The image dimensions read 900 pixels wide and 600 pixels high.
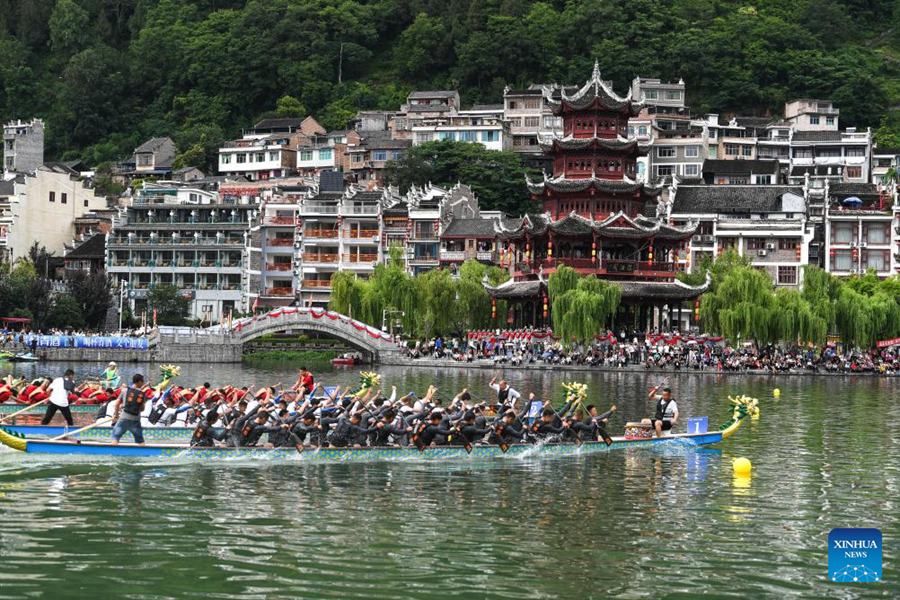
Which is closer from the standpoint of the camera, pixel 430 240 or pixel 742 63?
pixel 430 240

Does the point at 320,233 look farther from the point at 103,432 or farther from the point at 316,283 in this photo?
the point at 103,432

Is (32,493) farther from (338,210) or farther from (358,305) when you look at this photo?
(338,210)

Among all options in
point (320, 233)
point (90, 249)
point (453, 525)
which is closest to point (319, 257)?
point (320, 233)

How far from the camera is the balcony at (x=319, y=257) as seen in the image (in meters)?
113

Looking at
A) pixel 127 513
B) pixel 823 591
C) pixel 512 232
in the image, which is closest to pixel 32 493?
pixel 127 513

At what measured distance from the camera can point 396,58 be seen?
161m

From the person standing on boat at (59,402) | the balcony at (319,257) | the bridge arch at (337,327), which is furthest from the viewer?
the balcony at (319,257)

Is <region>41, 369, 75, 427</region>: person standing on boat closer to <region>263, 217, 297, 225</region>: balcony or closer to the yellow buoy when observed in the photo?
the yellow buoy

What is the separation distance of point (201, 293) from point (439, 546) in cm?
9040

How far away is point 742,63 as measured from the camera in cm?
14738

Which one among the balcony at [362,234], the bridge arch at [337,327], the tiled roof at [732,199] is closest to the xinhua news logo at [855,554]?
the bridge arch at [337,327]

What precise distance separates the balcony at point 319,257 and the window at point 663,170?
33.4 metres

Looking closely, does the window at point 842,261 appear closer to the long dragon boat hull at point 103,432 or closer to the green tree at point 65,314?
the green tree at point 65,314

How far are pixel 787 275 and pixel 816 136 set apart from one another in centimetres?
3421
